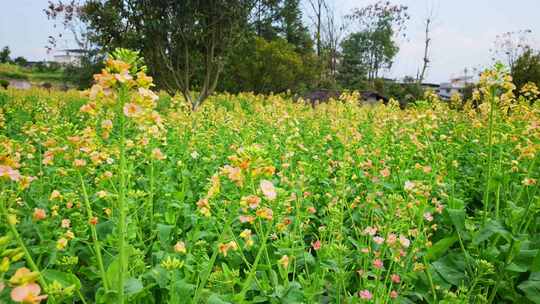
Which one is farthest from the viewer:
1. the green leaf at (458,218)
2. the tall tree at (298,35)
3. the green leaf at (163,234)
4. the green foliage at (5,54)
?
the green foliage at (5,54)

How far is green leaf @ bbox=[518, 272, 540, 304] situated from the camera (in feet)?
6.50

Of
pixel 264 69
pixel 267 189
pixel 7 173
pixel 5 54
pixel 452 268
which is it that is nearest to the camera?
pixel 7 173

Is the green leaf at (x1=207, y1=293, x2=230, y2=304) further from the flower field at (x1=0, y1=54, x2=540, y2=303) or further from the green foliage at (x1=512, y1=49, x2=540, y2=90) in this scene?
the green foliage at (x1=512, y1=49, x2=540, y2=90)

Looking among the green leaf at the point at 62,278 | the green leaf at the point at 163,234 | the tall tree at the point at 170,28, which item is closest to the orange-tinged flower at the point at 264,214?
the green leaf at the point at 62,278

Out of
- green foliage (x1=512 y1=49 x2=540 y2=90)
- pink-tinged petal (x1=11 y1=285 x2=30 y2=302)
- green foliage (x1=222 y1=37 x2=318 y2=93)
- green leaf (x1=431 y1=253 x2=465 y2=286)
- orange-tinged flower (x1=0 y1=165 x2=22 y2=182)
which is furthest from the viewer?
green foliage (x1=222 y1=37 x2=318 y2=93)

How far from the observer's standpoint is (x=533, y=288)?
200 cm

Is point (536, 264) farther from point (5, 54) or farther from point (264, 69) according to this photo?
point (5, 54)

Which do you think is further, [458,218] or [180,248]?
[458,218]

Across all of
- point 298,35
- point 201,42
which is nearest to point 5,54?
point 298,35

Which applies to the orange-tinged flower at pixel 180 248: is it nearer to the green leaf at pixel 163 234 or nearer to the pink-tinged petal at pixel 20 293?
the green leaf at pixel 163 234

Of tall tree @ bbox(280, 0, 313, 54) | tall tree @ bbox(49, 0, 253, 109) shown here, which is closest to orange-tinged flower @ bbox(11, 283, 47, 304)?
tall tree @ bbox(49, 0, 253, 109)

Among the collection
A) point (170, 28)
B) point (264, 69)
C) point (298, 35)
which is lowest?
point (264, 69)

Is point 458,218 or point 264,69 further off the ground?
point 264,69

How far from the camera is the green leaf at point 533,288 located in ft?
6.50
